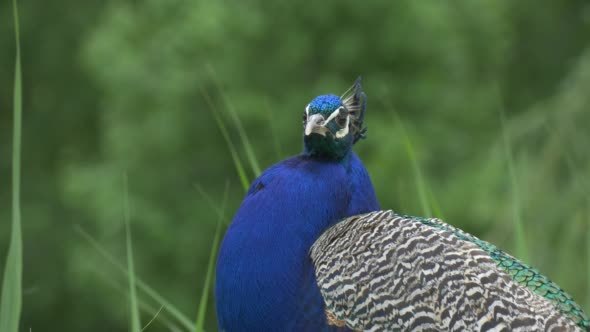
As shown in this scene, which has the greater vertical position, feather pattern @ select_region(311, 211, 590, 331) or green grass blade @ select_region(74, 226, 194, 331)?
green grass blade @ select_region(74, 226, 194, 331)

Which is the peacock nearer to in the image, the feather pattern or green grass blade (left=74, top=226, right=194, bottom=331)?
the feather pattern

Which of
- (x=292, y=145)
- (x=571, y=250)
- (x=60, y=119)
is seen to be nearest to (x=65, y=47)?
(x=60, y=119)

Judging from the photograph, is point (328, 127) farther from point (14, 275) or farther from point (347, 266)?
point (14, 275)

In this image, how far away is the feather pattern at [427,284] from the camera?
3.19m

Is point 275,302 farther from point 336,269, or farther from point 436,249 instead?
point 436,249

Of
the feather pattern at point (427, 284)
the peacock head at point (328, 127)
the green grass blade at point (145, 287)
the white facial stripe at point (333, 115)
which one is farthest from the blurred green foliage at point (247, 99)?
the green grass blade at point (145, 287)

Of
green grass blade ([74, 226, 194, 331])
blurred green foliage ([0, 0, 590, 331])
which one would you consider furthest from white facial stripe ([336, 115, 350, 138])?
blurred green foliage ([0, 0, 590, 331])

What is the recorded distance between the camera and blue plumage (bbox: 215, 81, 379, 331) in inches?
137

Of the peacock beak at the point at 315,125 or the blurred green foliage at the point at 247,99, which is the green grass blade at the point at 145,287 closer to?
the peacock beak at the point at 315,125

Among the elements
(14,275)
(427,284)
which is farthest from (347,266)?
(14,275)

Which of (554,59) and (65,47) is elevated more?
(65,47)

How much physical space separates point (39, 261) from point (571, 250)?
42.5 ft

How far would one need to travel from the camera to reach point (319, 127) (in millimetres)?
3678

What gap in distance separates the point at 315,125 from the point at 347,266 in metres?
0.51
